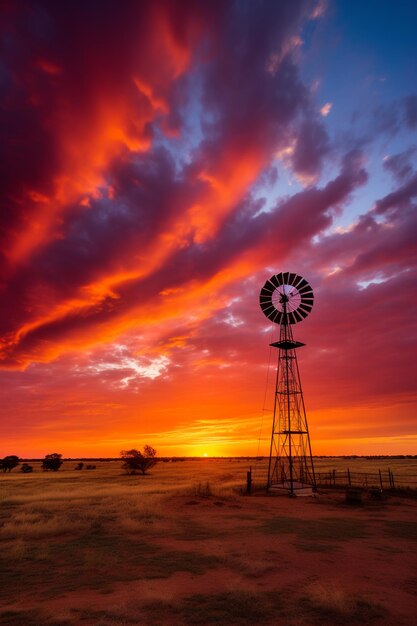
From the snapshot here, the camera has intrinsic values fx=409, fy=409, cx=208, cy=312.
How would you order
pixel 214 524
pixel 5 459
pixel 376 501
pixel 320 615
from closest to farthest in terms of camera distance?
pixel 320 615
pixel 214 524
pixel 376 501
pixel 5 459

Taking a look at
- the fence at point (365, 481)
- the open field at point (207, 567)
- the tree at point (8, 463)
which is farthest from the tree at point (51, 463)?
the open field at point (207, 567)

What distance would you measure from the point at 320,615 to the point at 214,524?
13354 mm

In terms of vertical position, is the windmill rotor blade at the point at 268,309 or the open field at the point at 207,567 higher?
the windmill rotor blade at the point at 268,309

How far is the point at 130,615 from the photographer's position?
32.1ft

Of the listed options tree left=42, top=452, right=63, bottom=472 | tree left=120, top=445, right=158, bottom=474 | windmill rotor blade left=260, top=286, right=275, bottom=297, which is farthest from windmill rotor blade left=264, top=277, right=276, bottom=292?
tree left=42, top=452, right=63, bottom=472

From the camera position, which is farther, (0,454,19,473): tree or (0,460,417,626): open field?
(0,454,19,473): tree

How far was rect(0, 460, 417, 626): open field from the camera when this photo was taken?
→ 10.0m

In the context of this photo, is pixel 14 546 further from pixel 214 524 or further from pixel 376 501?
pixel 376 501

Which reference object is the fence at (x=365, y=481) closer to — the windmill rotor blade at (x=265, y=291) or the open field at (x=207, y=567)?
the open field at (x=207, y=567)

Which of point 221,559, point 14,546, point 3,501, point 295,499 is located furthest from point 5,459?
point 221,559

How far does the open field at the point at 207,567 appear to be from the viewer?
1000 cm

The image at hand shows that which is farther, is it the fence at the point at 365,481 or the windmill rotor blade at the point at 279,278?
the fence at the point at 365,481

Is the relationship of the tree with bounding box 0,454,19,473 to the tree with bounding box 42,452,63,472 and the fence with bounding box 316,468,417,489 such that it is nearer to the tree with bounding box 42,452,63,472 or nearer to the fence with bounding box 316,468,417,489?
the tree with bounding box 42,452,63,472

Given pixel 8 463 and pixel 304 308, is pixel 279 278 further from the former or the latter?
pixel 8 463
